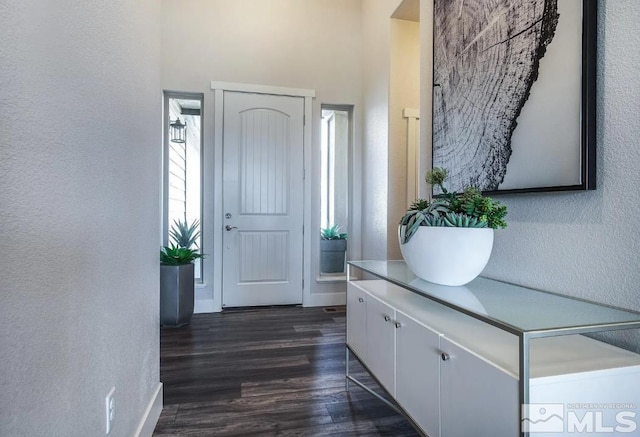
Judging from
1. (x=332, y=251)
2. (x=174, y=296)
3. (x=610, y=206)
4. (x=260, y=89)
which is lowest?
(x=174, y=296)

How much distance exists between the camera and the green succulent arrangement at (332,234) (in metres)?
3.98

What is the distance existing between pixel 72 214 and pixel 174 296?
2287 millimetres

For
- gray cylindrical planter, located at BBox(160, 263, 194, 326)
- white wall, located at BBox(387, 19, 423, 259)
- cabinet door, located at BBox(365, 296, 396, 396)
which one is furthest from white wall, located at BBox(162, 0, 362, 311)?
cabinet door, located at BBox(365, 296, 396, 396)

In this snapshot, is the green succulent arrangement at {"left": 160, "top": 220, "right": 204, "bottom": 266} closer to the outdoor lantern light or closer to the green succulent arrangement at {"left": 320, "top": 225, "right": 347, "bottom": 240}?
the outdoor lantern light

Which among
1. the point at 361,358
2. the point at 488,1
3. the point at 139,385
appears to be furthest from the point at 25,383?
the point at 488,1

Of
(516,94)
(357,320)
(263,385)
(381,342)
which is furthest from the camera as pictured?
(263,385)

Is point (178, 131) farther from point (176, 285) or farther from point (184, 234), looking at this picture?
point (176, 285)

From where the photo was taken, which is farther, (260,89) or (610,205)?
(260,89)

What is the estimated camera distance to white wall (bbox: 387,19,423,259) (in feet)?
9.73

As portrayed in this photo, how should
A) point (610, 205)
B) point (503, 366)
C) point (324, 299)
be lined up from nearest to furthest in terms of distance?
point (503, 366) < point (610, 205) < point (324, 299)

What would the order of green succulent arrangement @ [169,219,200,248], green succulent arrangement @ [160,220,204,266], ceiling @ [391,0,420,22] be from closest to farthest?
ceiling @ [391,0,420,22] → green succulent arrangement @ [160,220,204,266] → green succulent arrangement @ [169,219,200,248]

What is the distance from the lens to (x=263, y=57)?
3.54 metres

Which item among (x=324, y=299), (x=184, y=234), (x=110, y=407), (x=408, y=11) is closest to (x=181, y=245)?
(x=184, y=234)

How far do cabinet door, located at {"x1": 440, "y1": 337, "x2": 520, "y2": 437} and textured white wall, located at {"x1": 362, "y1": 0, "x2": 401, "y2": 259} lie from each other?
206 cm
